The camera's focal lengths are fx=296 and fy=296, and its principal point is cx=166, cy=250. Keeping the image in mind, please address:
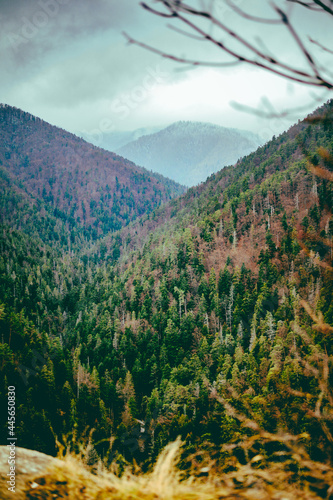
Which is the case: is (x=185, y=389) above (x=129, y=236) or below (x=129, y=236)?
below

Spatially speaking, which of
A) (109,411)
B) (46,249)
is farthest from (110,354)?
(46,249)

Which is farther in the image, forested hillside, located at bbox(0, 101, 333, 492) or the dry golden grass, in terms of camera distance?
forested hillside, located at bbox(0, 101, 333, 492)

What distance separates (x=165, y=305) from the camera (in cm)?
7956

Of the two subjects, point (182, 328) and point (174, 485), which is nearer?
point (174, 485)

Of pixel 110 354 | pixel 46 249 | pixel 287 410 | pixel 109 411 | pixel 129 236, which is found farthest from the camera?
pixel 129 236

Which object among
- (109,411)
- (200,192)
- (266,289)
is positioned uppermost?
(200,192)

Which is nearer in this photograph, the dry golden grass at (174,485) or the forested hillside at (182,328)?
the dry golden grass at (174,485)

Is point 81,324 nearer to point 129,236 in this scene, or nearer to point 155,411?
point 155,411

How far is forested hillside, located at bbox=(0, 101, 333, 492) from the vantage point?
42.9 m

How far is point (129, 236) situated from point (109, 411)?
124 meters

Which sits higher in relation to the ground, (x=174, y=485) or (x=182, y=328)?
(x=174, y=485)

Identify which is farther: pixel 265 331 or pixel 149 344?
pixel 149 344

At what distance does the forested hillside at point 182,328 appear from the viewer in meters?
42.9

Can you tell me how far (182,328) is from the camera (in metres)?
70.6
